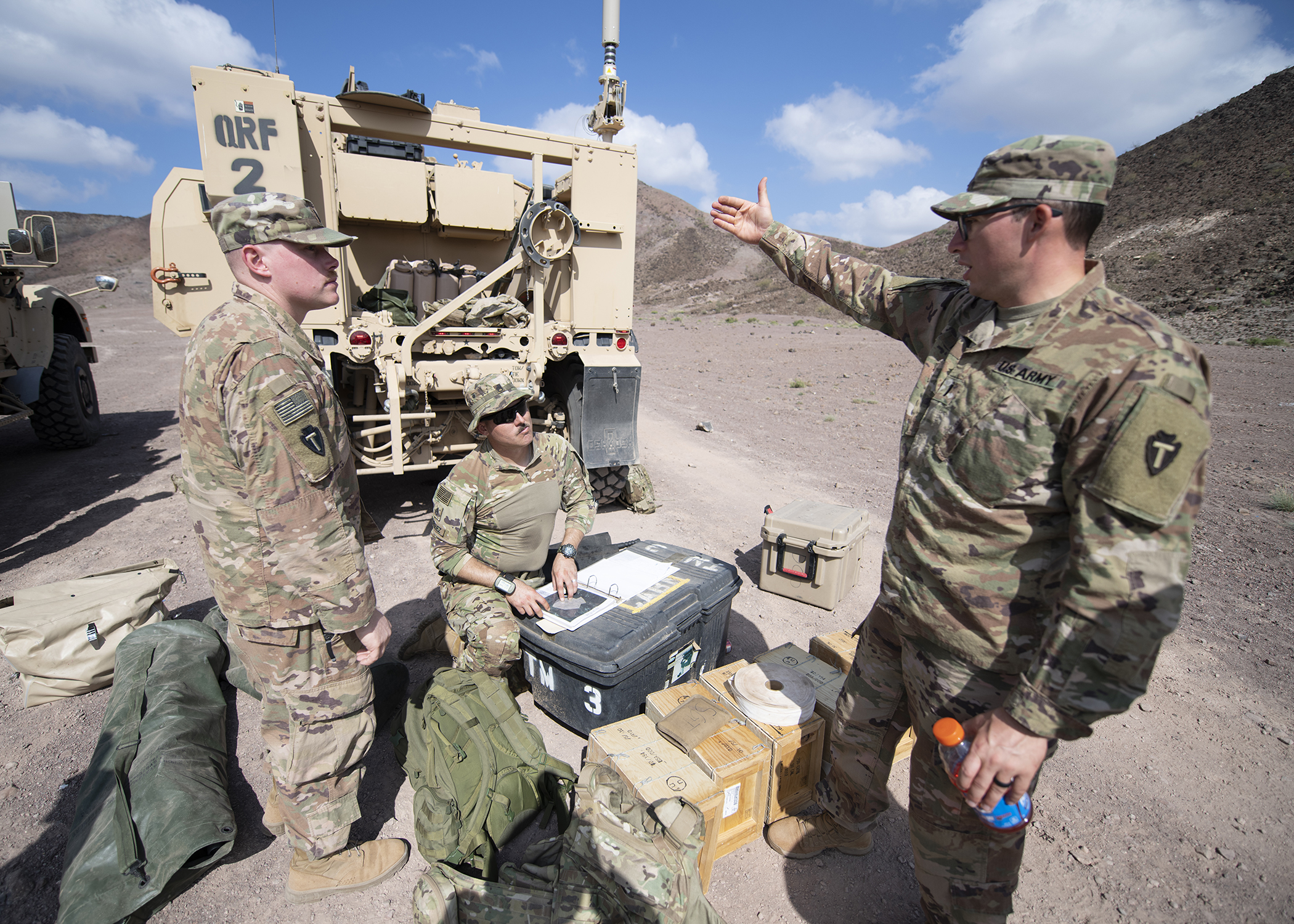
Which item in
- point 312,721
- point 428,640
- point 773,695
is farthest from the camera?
point 428,640

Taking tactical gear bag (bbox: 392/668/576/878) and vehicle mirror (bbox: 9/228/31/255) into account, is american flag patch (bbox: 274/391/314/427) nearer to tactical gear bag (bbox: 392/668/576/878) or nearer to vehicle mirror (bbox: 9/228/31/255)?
tactical gear bag (bbox: 392/668/576/878)

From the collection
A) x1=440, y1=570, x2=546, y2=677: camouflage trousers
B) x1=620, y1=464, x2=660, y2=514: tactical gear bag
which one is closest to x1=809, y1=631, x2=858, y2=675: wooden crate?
x1=440, y1=570, x2=546, y2=677: camouflage trousers

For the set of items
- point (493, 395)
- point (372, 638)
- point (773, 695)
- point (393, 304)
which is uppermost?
point (393, 304)

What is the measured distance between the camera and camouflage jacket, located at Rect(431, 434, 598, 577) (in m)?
2.73

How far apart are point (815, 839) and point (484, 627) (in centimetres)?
149

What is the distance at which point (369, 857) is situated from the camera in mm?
2135

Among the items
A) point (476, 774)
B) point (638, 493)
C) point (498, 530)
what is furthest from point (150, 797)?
point (638, 493)

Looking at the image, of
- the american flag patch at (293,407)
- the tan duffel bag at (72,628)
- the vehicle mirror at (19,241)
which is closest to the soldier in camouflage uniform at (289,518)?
the american flag patch at (293,407)

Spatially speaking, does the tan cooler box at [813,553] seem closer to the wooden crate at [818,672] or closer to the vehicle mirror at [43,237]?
the wooden crate at [818,672]

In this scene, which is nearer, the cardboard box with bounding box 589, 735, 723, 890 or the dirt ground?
the cardboard box with bounding box 589, 735, 723, 890

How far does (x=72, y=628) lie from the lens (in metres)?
2.82

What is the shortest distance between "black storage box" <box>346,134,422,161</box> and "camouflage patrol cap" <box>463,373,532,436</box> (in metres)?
2.96

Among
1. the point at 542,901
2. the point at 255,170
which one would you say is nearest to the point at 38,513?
the point at 255,170

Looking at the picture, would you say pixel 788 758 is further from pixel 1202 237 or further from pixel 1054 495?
pixel 1202 237
